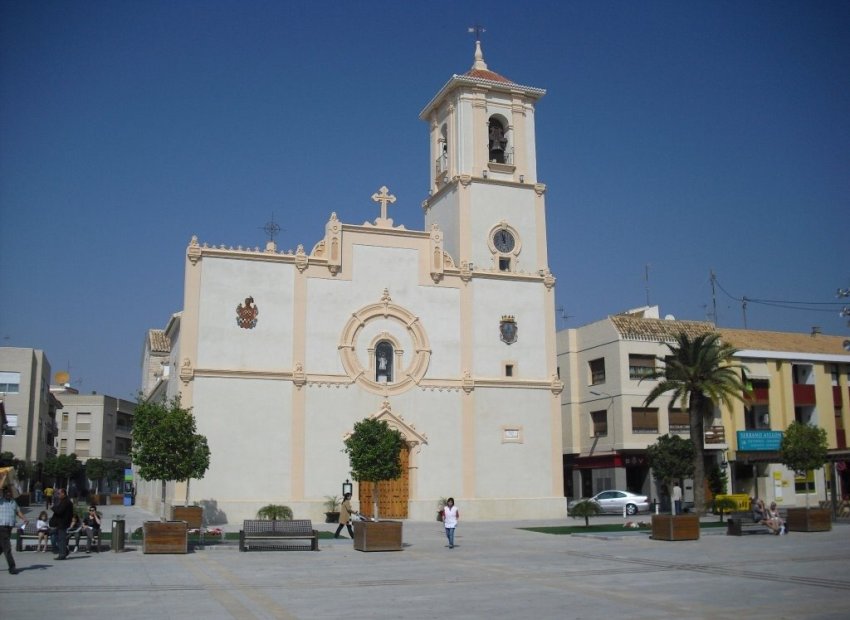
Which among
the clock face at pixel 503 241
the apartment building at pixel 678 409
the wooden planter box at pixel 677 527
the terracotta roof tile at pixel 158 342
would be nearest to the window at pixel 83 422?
the terracotta roof tile at pixel 158 342

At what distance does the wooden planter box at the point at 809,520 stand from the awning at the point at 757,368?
2457 centimetres

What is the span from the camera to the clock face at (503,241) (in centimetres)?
4328

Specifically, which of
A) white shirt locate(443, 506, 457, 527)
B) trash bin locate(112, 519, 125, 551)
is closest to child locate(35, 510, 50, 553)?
trash bin locate(112, 519, 125, 551)

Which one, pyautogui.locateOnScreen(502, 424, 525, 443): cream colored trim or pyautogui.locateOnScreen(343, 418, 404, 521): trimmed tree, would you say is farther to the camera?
pyautogui.locateOnScreen(502, 424, 525, 443): cream colored trim

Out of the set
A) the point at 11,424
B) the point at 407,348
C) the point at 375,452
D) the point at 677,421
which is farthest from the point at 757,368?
the point at 11,424

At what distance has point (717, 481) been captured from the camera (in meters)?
51.4

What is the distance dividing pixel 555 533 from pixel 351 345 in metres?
13.0

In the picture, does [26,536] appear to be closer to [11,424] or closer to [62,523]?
[62,523]

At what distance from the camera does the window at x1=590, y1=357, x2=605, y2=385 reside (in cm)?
5228

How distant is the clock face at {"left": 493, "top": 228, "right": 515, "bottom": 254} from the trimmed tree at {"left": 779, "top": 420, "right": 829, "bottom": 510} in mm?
15532

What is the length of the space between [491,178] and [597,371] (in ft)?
51.5

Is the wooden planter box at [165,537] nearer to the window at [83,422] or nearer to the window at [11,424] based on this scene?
the window at [11,424]

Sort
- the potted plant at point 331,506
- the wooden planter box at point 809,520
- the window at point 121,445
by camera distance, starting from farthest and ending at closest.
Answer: the window at point 121,445 < the potted plant at point 331,506 < the wooden planter box at point 809,520

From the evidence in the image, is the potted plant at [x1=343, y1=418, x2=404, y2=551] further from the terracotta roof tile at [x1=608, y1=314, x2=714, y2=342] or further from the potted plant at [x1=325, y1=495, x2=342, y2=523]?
the terracotta roof tile at [x1=608, y1=314, x2=714, y2=342]
